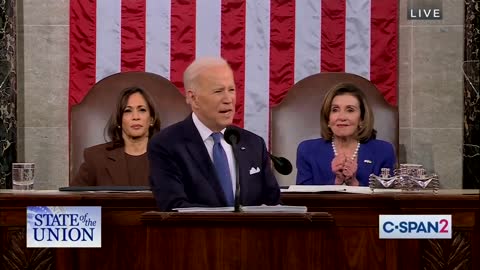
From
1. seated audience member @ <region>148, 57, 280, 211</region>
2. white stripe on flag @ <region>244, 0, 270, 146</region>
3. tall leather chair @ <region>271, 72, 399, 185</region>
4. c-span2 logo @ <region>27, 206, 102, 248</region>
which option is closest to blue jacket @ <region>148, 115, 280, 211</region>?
seated audience member @ <region>148, 57, 280, 211</region>

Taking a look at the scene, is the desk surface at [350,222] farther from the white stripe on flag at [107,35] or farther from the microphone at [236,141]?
the white stripe on flag at [107,35]

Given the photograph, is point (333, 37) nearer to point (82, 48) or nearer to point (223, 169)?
point (82, 48)

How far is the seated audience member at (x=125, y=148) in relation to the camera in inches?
207

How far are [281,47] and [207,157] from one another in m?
2.98

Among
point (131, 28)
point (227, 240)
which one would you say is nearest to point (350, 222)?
point (227, 240)

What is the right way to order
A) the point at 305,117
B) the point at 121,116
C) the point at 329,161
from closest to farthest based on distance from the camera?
the point at 329,161 → the point at 121,116 → the point at 305,117

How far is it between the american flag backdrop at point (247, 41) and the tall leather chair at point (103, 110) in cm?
80

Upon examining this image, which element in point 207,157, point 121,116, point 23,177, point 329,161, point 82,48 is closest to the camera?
point 207,157

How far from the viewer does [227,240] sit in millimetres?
3072

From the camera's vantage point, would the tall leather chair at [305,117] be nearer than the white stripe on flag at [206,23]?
Yes

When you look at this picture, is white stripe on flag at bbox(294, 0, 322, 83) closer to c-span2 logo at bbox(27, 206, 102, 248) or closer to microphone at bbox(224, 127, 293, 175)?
c-span2 logo at bbox(27, 206, 102, 248)

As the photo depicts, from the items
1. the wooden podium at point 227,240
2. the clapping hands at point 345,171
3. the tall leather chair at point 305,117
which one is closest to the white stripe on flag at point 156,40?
the tall leather chair at point 305,117

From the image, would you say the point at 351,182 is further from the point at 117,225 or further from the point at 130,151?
the point at 117,225

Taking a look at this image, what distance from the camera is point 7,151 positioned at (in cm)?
648
